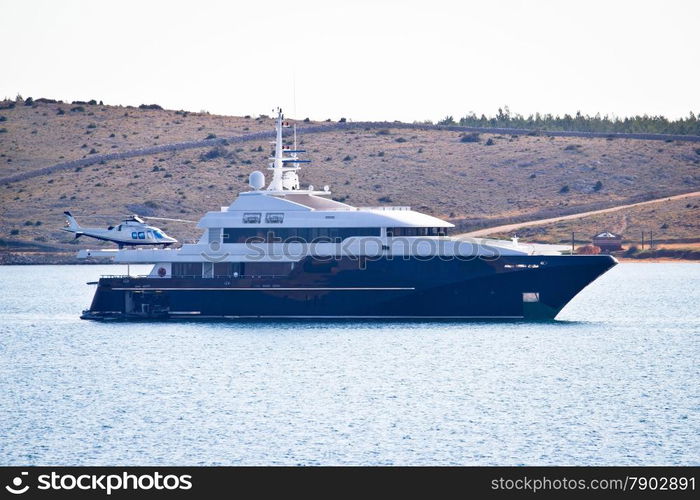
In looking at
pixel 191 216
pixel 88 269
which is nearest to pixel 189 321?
pixel 191 216

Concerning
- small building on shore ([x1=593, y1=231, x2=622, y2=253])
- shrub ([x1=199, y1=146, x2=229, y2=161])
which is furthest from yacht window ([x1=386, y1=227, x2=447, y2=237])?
shrub ([x1=199, y1=146, x2=229, y2=161])

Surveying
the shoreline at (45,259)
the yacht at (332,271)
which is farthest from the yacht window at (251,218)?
the shoreline at (45,259)

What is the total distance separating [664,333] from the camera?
5509cm

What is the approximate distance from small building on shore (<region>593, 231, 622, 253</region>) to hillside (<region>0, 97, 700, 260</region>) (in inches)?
129

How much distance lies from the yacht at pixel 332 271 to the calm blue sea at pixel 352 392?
1.02 meters

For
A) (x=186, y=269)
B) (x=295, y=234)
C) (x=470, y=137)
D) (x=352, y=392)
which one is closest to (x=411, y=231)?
(x=295, y=234)

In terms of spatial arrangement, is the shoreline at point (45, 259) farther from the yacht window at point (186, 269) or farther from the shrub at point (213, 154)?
the yacht window at point (186, 269)

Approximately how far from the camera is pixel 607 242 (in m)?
107

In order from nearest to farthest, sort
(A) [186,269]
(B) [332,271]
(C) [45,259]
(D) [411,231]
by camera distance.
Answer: (B) [332,271] < (D) [411,231] < (A) [186,269] < (C) [45,259]

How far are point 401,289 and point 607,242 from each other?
54.6m

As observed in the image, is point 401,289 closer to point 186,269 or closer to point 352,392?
point 186,269

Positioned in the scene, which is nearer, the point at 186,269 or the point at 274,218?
the point at 274,218

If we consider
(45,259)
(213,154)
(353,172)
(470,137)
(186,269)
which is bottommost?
(45,259)
